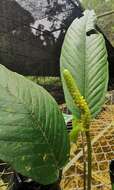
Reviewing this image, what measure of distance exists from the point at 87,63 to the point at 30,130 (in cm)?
20

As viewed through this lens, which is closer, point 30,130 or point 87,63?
point 30,130

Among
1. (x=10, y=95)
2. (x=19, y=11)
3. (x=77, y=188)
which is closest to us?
(x=10, y=95)

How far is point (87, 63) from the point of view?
66cm

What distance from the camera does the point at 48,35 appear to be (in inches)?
98.0

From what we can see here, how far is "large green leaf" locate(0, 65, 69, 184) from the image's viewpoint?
0.49m

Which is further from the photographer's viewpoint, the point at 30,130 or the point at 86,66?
the point at 86,66

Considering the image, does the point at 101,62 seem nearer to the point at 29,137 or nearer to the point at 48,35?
the point at 29,137

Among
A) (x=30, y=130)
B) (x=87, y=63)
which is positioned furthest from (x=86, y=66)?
(x=30, y=130)

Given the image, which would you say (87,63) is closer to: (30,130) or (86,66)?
(86,66)

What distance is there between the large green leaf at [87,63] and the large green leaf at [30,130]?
0.26ft

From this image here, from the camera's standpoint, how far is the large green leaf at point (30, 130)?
1.59 feet

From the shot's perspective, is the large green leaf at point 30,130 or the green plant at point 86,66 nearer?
the large green leaf at point 30,130

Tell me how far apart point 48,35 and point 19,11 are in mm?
231

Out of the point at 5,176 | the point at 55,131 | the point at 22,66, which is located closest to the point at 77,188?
the point at 5,176
